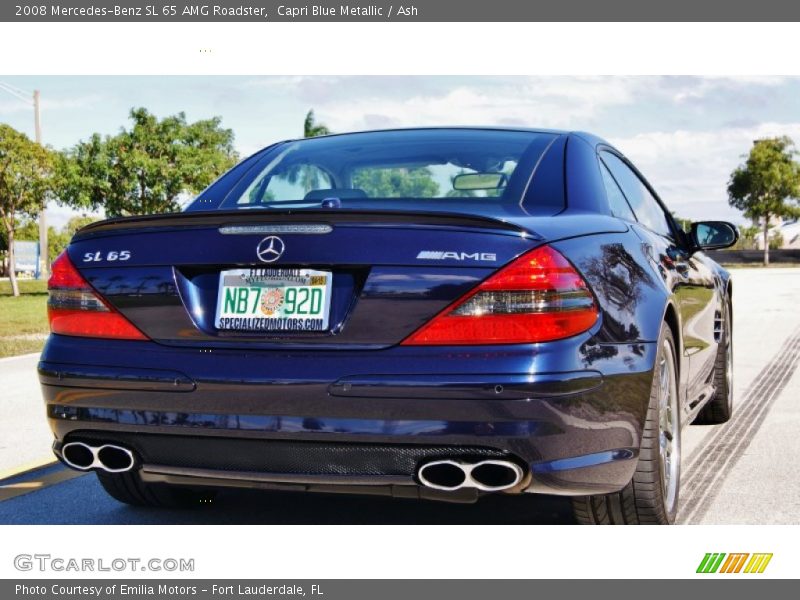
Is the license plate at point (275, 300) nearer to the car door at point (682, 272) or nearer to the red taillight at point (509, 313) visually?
the red taillight at point (509, 313)

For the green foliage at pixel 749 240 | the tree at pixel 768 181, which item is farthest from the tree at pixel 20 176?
the green foliage at pixel 749 240

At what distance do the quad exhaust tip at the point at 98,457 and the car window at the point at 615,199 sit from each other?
1.98m

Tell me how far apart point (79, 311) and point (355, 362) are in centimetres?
106

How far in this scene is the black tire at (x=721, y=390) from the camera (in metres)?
6.12

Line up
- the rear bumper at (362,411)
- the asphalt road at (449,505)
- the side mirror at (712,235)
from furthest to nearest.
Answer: the side mirror at (712,235) → the asphalt road at (449,505) → the rear bumper at (362,411)

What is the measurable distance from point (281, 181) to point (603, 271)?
1650mm

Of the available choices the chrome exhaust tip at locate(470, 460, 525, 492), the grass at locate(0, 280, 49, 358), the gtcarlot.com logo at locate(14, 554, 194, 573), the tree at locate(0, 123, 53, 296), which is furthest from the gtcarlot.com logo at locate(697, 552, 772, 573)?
the tree at locate(0, 123, 53, 296)

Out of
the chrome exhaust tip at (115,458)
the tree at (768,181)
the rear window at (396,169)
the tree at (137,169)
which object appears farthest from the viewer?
the tree at (768,181)

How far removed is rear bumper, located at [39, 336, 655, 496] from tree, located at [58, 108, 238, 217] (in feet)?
105

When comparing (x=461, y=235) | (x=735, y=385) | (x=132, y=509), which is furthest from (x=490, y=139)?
(x=735, y=385)

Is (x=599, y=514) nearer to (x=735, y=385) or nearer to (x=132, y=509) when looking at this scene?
(x=132, y=509)

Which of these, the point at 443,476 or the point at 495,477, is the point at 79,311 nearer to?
the point at 443,476

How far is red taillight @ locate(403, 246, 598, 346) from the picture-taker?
298 cm

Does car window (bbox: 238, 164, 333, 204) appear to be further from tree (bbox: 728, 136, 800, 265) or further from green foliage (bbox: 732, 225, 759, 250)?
green foliage (bbox: 732, 225, 759, 250)
